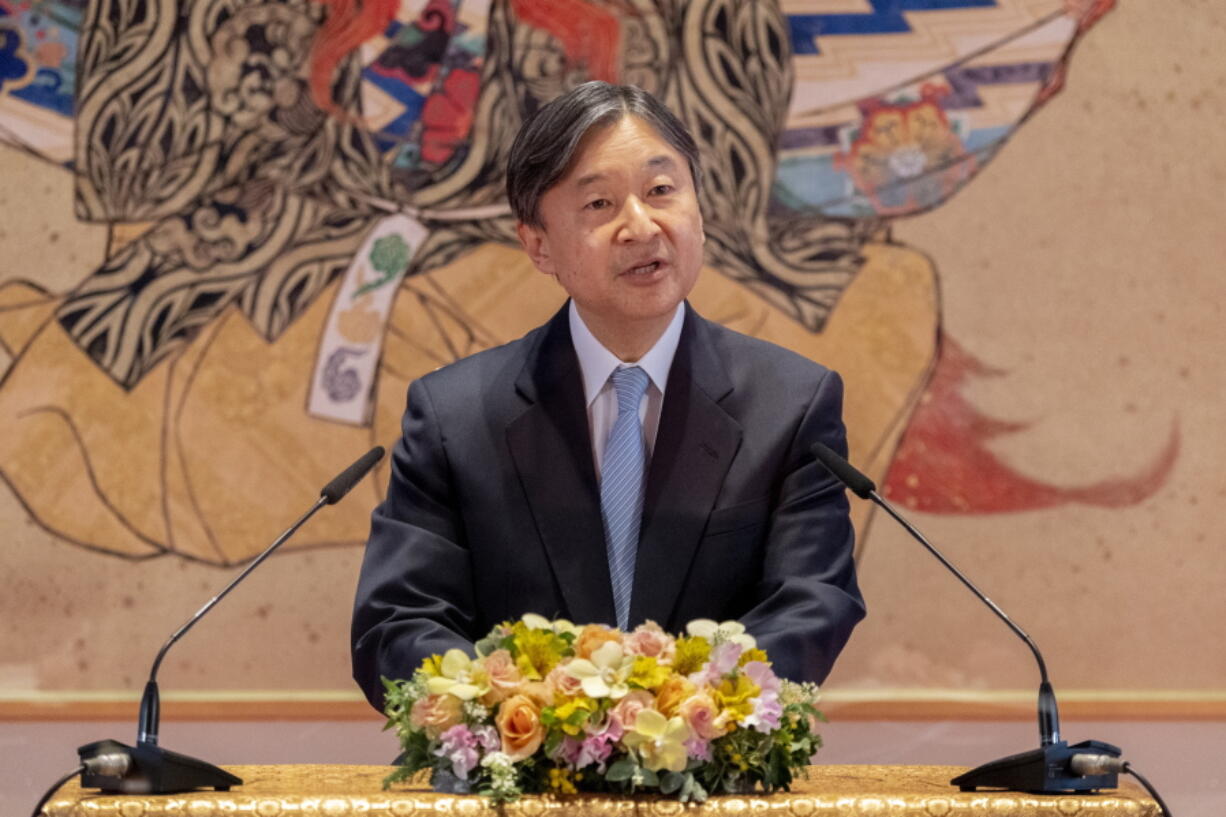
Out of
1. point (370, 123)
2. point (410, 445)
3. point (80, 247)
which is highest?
point (370, 123)

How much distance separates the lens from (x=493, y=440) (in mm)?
2564

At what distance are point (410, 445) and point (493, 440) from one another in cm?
14

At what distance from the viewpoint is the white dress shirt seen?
2.57 metres

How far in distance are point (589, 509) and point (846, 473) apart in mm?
490

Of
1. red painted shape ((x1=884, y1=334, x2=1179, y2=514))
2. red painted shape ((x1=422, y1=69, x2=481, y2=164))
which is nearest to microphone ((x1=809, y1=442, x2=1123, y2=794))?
red painted shape ((x1=884, y1=334, x2=1179, y2=514))

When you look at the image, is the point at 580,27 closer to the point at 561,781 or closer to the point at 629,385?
the point at 629,385

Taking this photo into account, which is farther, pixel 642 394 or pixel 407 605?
pixel 642 394

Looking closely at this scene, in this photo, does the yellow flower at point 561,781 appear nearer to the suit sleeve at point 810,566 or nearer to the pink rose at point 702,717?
the pink rose at point 702,717

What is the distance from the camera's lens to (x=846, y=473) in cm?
218

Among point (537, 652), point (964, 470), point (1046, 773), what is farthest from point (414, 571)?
point (964, 470)

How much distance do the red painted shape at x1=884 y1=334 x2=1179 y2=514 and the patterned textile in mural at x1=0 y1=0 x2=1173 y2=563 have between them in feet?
0.12

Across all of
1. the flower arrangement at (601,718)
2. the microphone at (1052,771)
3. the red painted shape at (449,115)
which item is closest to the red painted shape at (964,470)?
the red painted shape at (449,115)

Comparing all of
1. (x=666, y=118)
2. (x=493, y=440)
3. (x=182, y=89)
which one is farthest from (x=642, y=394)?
(x=182, y=89)

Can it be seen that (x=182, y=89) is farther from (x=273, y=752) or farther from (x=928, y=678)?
(x=928, y=678)
